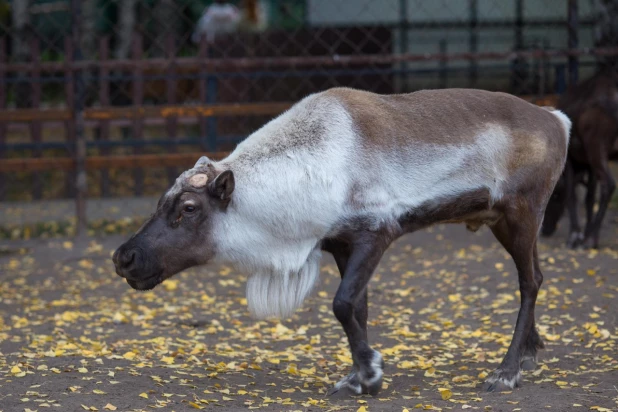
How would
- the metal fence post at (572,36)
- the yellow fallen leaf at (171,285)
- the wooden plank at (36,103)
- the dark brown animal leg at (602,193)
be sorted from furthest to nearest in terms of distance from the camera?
the wooden plank at (36,103) < the metal fence post at (572,36) < the dark brown animal leg at (602,193) < the yellow fallen leaf at (171,285)

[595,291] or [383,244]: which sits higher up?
[383,244]

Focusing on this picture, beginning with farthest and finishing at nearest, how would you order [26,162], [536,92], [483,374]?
[536,92]
[26,162]
[483,374]

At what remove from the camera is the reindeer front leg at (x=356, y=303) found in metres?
4.46

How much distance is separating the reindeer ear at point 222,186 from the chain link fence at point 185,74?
4.15 meters

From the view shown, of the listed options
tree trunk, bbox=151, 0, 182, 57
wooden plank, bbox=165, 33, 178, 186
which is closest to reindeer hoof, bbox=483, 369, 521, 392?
wooden plank, bbox=165, 33, 178, 186

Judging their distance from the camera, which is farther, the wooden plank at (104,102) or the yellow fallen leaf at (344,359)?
the wooden plank at (104,102)

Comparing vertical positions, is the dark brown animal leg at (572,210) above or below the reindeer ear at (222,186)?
below

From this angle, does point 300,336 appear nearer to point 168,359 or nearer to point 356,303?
point 168,359

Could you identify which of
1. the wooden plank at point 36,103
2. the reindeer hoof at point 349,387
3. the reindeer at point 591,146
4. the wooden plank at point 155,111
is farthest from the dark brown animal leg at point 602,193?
the wooden plank at point 36,103

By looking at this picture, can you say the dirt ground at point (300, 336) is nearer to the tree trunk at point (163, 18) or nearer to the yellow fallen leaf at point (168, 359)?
the yellow fallen leaf at point (168, 359)

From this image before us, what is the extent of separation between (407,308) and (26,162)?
4.48m

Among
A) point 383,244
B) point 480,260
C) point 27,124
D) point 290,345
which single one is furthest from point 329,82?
point 383,244

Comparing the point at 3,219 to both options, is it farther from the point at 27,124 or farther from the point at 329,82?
the point at 329,82

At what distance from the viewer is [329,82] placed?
12.7 meters
